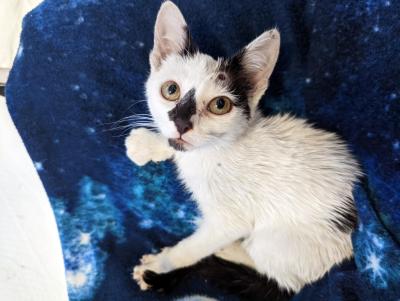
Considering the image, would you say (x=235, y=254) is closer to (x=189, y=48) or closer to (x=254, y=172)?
(x=254, y=172)

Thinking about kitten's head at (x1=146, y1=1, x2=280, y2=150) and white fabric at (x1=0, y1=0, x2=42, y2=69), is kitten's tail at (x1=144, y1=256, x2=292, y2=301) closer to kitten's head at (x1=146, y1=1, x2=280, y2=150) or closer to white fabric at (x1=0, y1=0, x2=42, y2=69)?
kitten's head at (x1=146, y1=1, x2=280, y2=150)

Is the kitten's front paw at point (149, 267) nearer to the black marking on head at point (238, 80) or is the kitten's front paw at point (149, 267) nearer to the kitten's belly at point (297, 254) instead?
the kitten's belly at point (297, 254)

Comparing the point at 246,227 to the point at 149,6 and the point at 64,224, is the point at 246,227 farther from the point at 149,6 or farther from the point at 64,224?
the point at 149,6

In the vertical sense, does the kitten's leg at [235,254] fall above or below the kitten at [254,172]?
below

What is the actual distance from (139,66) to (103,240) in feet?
2.14

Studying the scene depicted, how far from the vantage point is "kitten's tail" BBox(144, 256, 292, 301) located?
1193 millimetres

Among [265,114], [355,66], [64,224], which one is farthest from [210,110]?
[64,224]

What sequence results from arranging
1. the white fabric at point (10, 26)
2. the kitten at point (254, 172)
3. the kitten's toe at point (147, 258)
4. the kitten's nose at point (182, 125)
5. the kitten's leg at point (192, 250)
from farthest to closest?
the white fabric at point (10, 26) < the kitten's toe at point (147, 258) < the kitten's leg at point (192, 250) < the kitten at point (254, 172) < the kitten's nose at point (182, 125)

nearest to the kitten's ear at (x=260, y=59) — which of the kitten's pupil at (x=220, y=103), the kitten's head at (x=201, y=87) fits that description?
the kitten's head at (x=201, y=87)

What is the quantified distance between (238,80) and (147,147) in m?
0.43

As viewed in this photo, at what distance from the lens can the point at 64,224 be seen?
55.0 inches

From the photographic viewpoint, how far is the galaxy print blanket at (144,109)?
1127 mm

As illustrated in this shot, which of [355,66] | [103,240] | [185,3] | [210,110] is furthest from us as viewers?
[103,240]

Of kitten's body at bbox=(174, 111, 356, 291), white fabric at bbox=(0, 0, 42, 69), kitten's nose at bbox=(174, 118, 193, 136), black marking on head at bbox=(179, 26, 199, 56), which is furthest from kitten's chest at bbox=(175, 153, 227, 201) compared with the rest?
white fabric at bbox=(0, 0, 42, 69)
